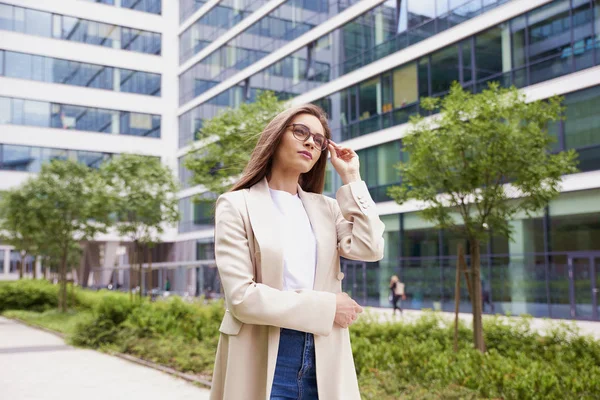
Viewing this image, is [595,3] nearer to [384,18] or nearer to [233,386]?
[384,18]

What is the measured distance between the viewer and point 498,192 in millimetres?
10836

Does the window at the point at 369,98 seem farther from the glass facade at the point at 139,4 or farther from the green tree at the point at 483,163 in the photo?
the glass facade at the point at 139,4

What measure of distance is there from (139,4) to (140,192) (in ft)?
95.7

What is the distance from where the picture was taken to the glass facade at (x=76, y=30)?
140ft

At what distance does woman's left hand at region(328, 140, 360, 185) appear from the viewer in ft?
8.83

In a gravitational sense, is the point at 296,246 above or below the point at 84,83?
below

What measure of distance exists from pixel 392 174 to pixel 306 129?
25156 mm

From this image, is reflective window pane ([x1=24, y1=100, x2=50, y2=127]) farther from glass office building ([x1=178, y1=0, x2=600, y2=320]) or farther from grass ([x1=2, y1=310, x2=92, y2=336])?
grass ([x1=2, y1=310, x2=92, y2=336])

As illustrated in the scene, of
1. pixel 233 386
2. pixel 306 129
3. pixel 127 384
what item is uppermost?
pixel 306 129

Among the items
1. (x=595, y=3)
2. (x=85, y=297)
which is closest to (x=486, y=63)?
(x=595, y=3)

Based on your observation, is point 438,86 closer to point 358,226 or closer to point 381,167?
point 381,167

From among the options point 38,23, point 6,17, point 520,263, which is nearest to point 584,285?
point 520,263

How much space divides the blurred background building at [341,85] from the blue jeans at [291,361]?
0.86 m

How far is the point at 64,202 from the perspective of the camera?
23.9m
